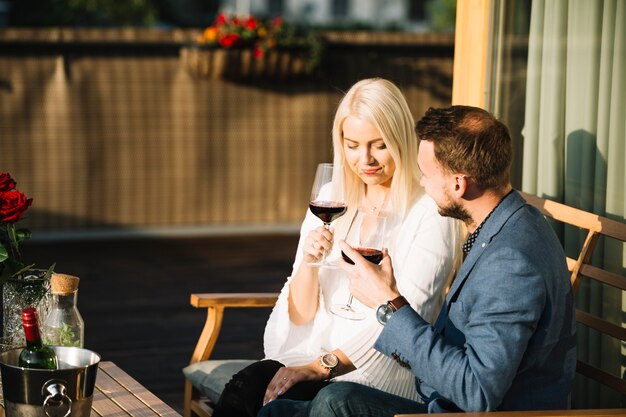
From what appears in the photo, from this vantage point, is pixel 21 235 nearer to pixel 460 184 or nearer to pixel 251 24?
pixel 460 184

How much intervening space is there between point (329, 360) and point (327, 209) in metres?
0.41

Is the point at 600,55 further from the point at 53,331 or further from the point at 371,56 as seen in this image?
the point at 371,56

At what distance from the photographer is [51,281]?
2340 mm

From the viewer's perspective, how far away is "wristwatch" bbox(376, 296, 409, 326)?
2.29 meters

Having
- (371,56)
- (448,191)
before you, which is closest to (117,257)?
(371,56)

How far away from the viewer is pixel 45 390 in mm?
2008

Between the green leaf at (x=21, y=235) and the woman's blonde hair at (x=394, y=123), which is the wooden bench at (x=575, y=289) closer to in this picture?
the woman's blonde hair at (x=394, y=123)

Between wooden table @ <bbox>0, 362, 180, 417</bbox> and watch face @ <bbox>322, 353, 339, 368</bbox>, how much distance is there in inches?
19.4

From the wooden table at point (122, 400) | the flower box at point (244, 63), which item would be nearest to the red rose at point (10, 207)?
the wooden table at point (122, 400)

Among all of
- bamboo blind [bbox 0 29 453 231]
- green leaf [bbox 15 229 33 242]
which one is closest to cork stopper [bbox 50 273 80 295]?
green leaf [bbox 15 229 33 242]

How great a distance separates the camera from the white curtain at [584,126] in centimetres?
302

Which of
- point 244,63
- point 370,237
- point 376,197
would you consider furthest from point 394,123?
point 244,63

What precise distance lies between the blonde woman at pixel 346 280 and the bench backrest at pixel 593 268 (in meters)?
0.33

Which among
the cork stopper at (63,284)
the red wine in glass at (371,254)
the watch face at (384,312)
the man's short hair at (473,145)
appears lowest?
the watch face at (384,312)
